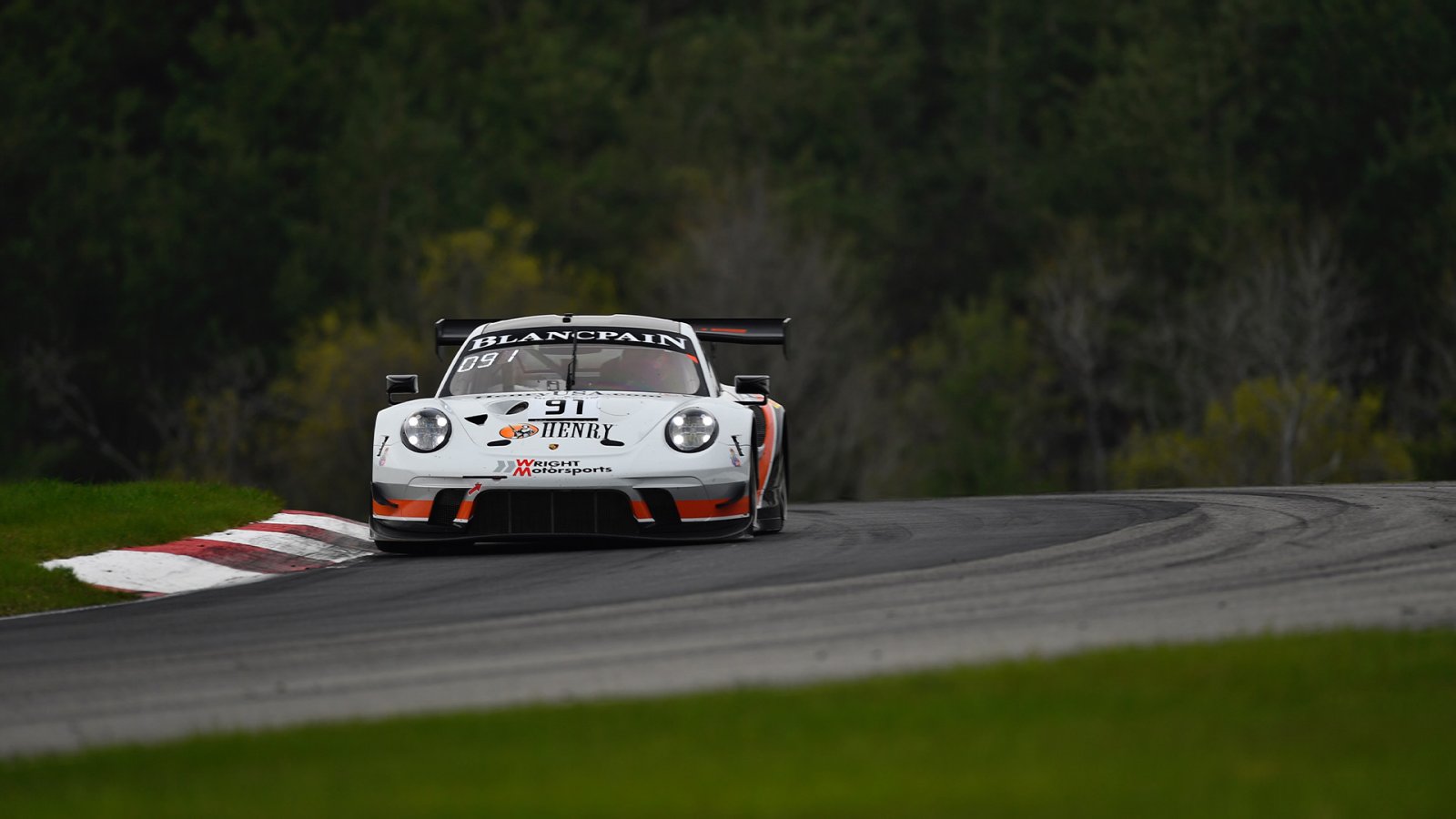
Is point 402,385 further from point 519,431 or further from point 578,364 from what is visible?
point 519,431

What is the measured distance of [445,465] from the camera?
1164 centimetres

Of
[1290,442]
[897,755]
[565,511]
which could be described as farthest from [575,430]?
[1290,442]

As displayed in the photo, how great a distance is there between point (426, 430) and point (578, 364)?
4.59 feet

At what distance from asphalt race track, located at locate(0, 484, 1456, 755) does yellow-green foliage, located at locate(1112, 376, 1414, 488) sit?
116ft

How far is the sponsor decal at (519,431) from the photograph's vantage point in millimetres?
11711

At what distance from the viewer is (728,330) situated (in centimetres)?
1459

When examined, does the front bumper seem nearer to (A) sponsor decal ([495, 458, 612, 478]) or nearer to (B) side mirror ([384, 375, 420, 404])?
(A) sponsor decal ([495, 458, 612, 478])

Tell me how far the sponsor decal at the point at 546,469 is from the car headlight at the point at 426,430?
49 centimetres

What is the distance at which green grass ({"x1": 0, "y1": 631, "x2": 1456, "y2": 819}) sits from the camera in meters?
4.93

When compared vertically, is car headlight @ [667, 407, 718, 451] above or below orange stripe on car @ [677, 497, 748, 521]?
above

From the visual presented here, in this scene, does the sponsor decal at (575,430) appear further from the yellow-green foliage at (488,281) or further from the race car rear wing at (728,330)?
the yellow-green foliage at (488,281)

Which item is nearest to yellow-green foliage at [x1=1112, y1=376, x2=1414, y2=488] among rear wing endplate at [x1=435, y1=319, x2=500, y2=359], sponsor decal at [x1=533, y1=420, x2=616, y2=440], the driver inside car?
rear wing endplate at [x1=435, y1=319, x2=500, y2=359]

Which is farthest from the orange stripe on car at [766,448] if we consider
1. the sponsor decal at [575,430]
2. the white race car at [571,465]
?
the sponsor decal at [575,430]

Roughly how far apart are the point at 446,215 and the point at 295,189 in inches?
178
